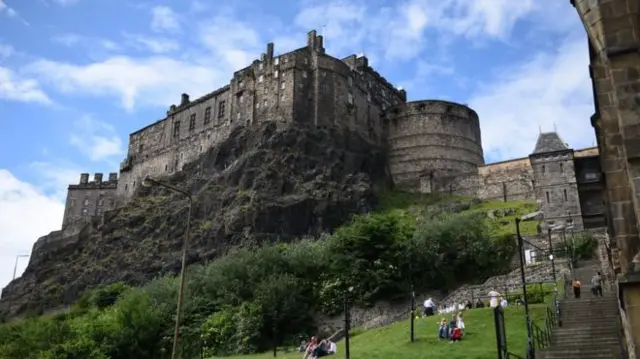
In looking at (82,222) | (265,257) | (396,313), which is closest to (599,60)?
(396,313)

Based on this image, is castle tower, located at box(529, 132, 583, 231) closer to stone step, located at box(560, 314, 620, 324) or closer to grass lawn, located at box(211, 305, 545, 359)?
grass lawn, located at box(211, 305, 545, 359)

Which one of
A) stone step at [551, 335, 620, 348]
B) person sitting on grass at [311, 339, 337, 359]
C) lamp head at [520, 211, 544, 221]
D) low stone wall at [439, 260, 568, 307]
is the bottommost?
person sitting on grass at [311, 339, 337, 359]

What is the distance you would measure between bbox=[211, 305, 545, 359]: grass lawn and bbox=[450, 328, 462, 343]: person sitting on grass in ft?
0.80

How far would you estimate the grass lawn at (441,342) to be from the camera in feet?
73.1

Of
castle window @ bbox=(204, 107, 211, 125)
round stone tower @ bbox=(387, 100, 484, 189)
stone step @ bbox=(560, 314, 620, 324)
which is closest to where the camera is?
stone step @ bbox=(560, 314, 620, 324)

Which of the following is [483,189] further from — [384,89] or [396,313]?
[396,313]

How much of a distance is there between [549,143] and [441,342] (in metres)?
37.1

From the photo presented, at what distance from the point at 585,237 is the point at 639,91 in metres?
33.7

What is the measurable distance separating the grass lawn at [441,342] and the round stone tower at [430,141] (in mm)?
48794

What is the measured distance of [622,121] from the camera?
34.7 feet

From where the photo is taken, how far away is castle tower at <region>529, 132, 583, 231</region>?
51.4 metres

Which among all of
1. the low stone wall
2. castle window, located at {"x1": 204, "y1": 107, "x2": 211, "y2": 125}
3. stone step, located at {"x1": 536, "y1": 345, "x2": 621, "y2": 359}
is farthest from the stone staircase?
castle window, located at {"x1": 204, "y1": 107, "x2": 211, "y2": 125}

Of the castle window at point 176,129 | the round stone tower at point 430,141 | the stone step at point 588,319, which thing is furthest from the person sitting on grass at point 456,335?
the castle window at point 176,129

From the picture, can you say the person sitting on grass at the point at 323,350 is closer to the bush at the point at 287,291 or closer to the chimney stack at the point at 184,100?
the bush at the point at 287,291
